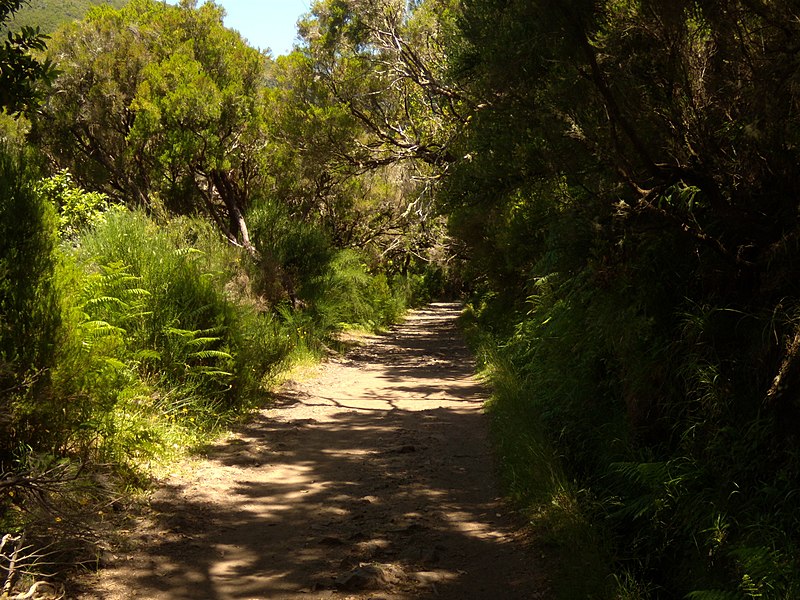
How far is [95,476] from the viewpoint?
5.70 metres

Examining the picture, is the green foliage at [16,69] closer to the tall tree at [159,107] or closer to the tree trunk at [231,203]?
the tall tree at [159,107]

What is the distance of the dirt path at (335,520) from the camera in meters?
A: 4.50

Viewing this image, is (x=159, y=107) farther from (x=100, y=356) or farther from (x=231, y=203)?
(x=100, y=356)

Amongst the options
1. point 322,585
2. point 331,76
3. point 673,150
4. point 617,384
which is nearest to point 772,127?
point 673,150

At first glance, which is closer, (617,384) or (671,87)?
(671,87)

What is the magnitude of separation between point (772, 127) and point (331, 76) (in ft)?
53.2

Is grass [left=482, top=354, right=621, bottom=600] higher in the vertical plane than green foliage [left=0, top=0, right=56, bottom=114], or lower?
lower

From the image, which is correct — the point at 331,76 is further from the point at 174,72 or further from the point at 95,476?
the point at 95,476

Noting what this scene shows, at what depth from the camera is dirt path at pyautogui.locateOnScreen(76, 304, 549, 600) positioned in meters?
4.50

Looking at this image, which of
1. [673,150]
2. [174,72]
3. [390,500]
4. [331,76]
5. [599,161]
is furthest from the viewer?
[331,76]

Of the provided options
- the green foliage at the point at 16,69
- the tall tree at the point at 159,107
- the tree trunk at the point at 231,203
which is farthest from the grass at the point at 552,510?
the tree trunk at the point at 231,203

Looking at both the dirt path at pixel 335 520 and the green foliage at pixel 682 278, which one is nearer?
the green foliage at pixel 682 278

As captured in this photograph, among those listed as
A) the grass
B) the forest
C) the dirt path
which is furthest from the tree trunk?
the grass

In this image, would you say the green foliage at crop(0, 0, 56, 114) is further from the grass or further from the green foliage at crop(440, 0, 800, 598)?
the grass
